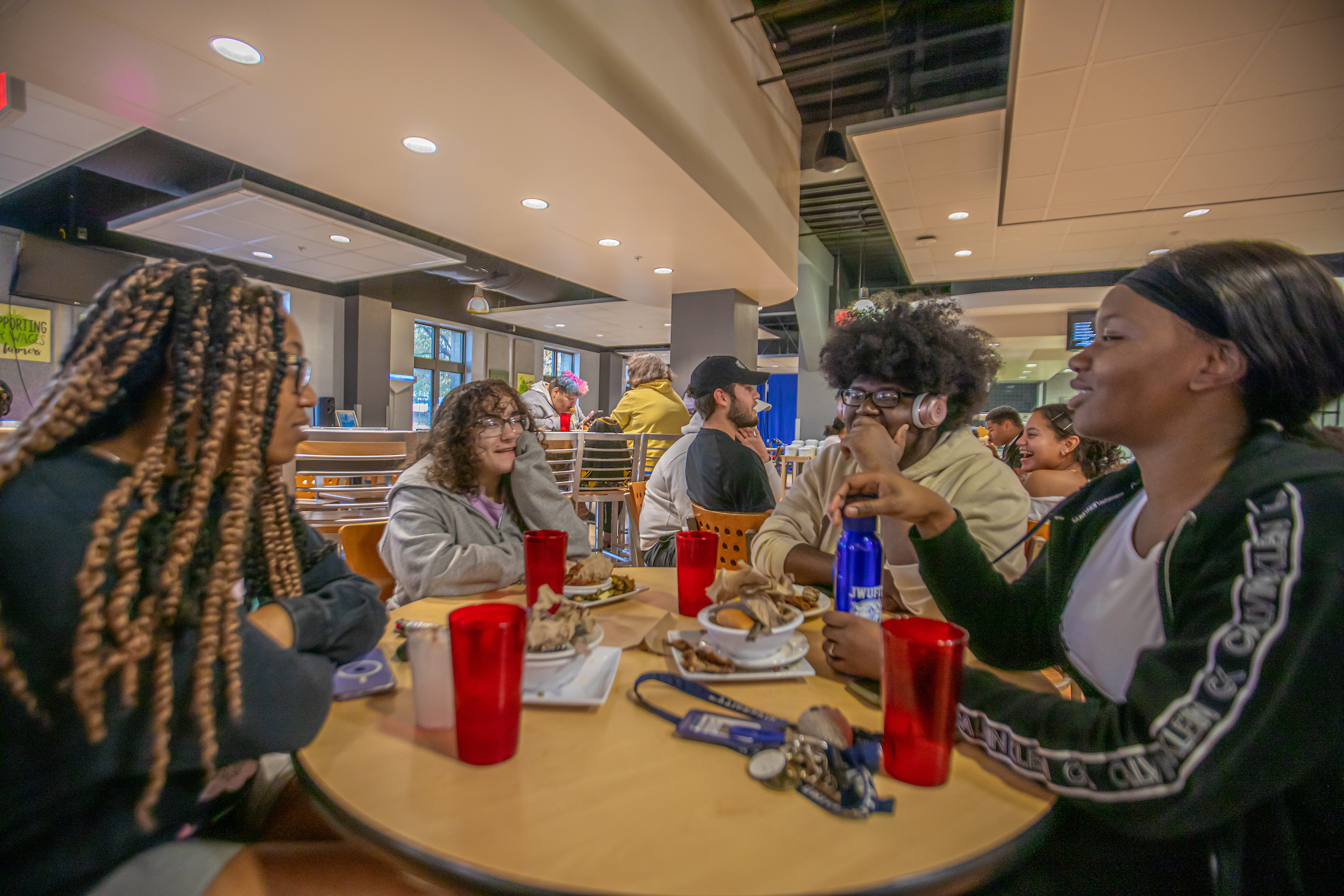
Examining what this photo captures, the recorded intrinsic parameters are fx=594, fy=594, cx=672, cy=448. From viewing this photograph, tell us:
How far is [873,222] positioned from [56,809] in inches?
370

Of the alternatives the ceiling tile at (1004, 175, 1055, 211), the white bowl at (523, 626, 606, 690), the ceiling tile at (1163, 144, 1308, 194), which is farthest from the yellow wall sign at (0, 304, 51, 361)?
the ceiling tile at (1163, 144, 1308, 194)

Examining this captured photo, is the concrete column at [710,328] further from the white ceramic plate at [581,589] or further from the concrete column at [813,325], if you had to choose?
the white ceramic plate at [581,589]

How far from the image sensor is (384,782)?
664mm

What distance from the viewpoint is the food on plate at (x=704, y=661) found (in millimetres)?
949

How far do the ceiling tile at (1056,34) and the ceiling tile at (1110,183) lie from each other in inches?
67.3

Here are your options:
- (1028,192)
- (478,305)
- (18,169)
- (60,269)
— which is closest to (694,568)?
(1028,192)

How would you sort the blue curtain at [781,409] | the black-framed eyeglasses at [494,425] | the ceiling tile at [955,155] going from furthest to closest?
the blue curtain at [781,409], the ceiling tile at [955,155], the black-framed eyeglasses at [494,425]

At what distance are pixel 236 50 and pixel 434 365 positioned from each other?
9.43 meters

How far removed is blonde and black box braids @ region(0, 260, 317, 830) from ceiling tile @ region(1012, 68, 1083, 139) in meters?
3.99

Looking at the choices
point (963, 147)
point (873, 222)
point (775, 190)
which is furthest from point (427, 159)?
point (873, 222)

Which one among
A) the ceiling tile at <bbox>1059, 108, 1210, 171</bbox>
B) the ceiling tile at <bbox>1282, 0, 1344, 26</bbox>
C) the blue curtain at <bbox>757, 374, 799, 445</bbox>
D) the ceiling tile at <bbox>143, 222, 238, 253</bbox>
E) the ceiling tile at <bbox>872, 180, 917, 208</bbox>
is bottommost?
Answer: the blue curtain at <bbox>757, 374, 799, 445</bbox>

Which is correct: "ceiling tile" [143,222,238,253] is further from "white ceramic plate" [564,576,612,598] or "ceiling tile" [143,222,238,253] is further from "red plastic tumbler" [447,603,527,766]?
"red plastic tumbler" [447,603,527,766]

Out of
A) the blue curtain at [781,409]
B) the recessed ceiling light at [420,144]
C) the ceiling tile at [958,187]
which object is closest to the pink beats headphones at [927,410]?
the recessed ceiling light at [420,144]

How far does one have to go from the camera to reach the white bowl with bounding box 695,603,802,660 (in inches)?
36.8
